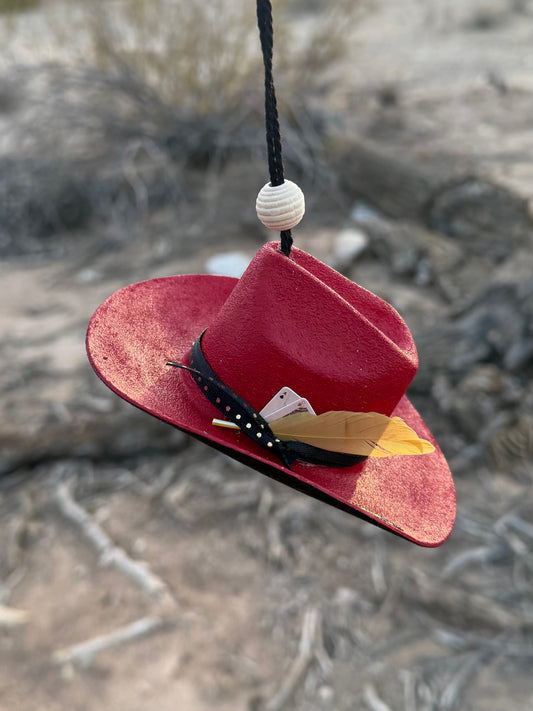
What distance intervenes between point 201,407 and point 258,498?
241 centimetres

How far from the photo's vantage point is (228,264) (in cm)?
502

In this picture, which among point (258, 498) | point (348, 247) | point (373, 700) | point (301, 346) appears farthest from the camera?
point (348, 247)

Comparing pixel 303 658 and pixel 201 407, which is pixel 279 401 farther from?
pixel 303 658

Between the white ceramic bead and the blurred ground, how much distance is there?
2.34 metres

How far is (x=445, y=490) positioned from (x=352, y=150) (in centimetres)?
581

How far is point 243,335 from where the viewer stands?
1.02 meters

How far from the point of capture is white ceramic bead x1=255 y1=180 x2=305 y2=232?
0.91 meters

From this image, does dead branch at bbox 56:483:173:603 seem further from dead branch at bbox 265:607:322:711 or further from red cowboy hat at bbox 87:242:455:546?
red cowboy hat at bbox 87:242:455:546

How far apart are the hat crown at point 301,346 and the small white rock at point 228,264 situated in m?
3.88

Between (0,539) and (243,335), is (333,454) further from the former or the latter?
(0,539)

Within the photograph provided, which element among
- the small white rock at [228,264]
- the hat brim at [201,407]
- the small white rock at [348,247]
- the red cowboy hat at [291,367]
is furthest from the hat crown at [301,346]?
the small white rock at [348,247]

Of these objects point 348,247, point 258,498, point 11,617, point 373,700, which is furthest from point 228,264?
point 373,700

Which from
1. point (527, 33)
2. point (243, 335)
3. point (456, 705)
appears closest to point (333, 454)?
point (243, 335)

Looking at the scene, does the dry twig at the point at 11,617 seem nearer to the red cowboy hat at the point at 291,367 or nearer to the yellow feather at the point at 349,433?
the red cowboy hat at the point at 291,367
